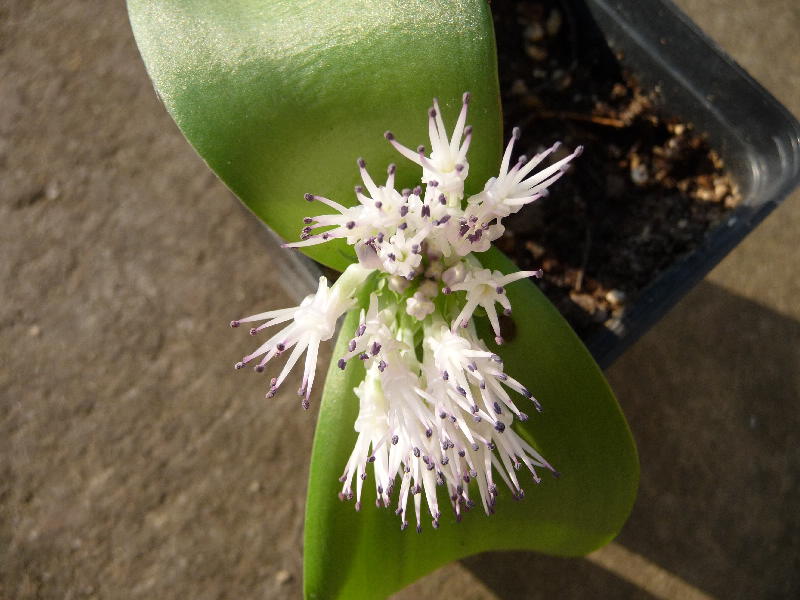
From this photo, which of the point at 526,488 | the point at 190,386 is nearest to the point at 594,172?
the point at 526,488

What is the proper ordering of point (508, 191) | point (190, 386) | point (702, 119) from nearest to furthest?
point (508, 191)
point (702, 119)
point (190, 386)

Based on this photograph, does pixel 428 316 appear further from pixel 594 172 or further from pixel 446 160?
pixel 594 172

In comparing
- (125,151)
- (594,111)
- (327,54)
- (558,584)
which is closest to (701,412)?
(558,584)

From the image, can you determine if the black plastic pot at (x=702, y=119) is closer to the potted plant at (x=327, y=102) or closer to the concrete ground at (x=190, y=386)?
the potted plant at (x=327, y=102)

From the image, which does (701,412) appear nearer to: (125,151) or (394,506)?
(394,506)

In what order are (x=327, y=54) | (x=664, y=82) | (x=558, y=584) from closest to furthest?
(x=327, y=54)
(x=664, y=82)
(x=558, y=584)

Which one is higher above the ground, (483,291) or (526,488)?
(483,291)

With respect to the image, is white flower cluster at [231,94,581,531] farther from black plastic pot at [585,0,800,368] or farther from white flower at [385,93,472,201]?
black plastic pot at [585,0,800,368]
